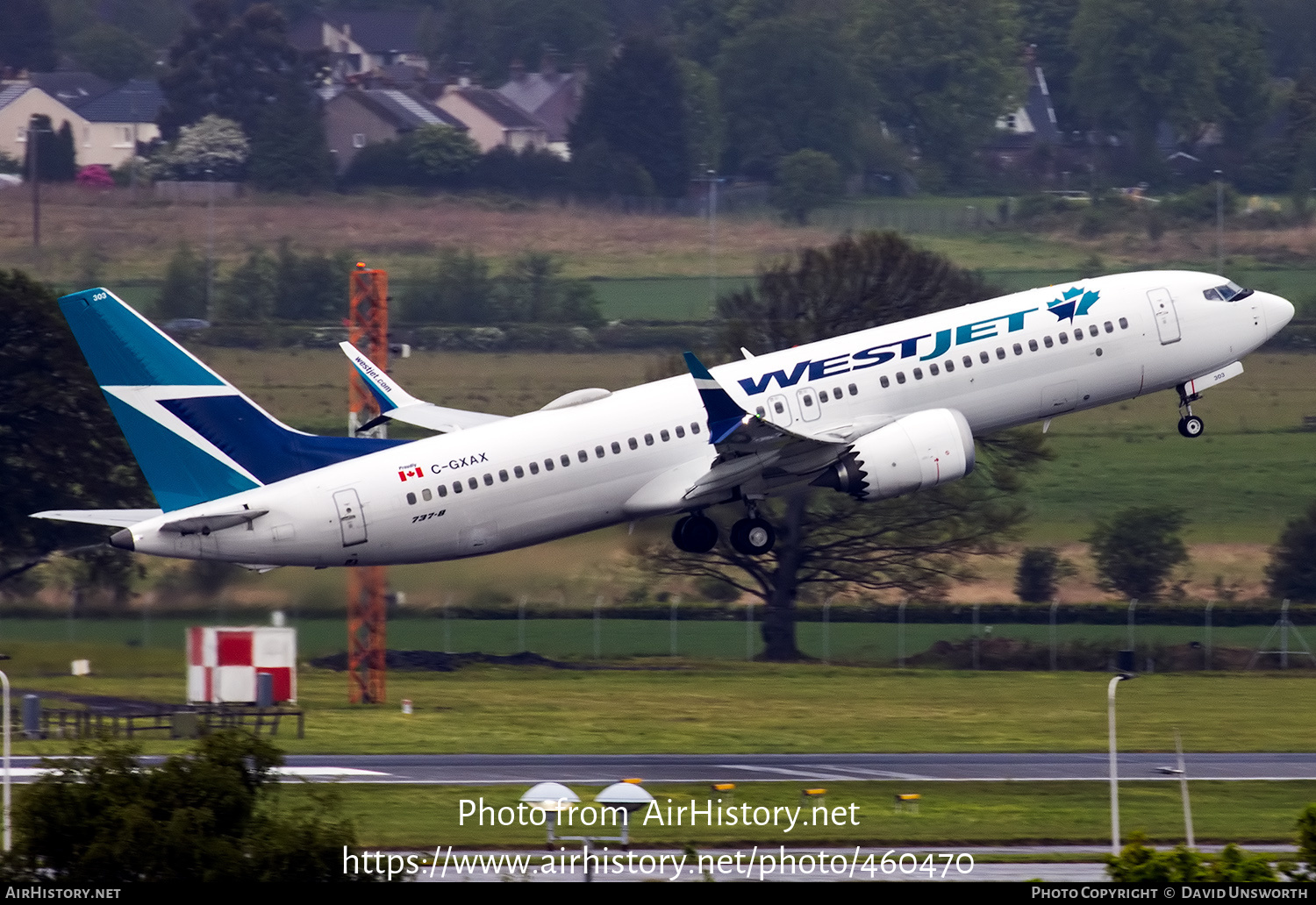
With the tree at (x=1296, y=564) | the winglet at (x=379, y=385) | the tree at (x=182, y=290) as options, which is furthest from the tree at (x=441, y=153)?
the winglet at (x=379, y=385)

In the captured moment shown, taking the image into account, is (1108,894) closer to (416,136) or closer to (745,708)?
(745,708)

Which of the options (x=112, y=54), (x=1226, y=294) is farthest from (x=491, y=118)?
(x=1226, y=294)

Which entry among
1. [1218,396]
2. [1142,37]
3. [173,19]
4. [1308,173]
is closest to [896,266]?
[1218,396]

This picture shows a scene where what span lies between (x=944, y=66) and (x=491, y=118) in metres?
35.4

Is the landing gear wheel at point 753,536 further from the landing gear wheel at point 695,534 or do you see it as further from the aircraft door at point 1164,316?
the aircraft door at point 1164,316

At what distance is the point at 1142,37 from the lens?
160 m

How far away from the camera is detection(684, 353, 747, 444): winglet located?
53562 millimetres

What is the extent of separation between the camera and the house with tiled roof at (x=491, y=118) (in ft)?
531

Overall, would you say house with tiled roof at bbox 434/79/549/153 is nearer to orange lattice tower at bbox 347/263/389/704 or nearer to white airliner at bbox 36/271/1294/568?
orange lattice tower at bbox 347/263/389/704

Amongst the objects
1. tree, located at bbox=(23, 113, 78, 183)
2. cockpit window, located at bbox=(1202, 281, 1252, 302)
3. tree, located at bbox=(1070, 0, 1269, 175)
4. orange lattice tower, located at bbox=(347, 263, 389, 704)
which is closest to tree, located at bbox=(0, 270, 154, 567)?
orange lattice tower, located at bbox=(347, 263, 389, 704)

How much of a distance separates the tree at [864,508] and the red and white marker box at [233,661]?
77.6 ft

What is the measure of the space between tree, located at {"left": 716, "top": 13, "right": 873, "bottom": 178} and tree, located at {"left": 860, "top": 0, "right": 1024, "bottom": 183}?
10.6ft

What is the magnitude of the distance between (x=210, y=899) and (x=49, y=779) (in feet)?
26.4

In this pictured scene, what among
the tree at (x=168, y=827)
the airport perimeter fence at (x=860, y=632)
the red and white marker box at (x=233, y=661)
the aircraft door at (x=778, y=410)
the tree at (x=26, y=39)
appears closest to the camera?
the tree at (x=168, y=827)
